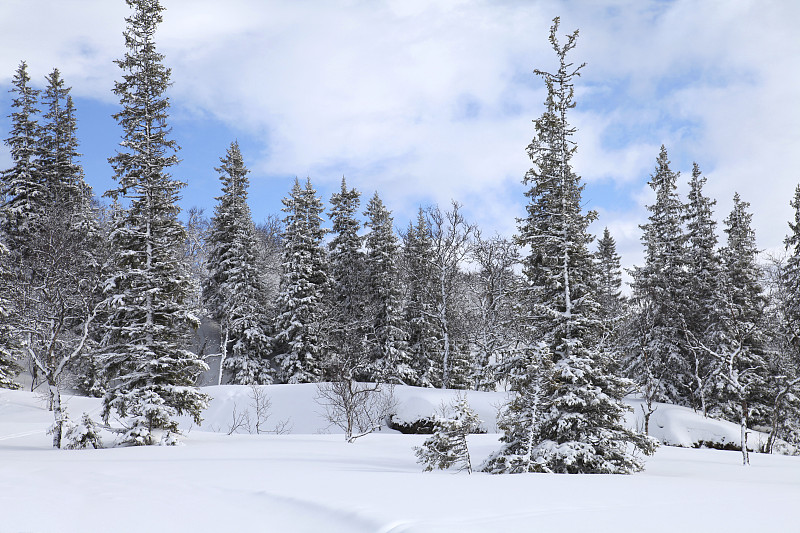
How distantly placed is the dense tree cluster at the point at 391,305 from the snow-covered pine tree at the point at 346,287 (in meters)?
0.16

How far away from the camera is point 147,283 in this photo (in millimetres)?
19281

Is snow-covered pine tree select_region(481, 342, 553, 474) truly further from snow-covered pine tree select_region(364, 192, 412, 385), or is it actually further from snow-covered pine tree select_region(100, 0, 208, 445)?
snow-covered pine tree select_region(364, 192, 412, 385)

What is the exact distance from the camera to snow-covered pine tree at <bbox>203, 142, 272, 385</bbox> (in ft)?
117

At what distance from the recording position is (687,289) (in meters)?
31.8

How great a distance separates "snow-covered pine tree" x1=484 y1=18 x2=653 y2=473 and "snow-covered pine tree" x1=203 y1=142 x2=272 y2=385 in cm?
2449

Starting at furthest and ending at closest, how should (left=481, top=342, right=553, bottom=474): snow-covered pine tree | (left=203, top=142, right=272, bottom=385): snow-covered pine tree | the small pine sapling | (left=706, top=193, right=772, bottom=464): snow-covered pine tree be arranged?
(left=203, top=142, right=272, bottom=385): snow-covered pine tree
(left=706, top=193, right=772, bottom=464): snow-covered pine tree
the small pine sapling
(left=481, top=342, right=553, bottom=474): snow-covered pine tree

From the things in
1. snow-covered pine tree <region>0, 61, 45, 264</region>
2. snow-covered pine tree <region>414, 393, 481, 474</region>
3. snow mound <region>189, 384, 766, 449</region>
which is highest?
snow-covered pine tree <region>0, 61, 45, 264</region>

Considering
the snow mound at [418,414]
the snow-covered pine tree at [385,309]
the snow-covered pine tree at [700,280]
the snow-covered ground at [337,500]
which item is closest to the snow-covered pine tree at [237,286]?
the snow mound at [418,414]

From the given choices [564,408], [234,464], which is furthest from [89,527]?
[564,408]

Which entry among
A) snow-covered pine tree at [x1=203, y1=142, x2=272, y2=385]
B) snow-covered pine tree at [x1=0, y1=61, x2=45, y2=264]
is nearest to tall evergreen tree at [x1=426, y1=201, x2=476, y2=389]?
snow-covered pine tree at [x1=203, y1=142, x2=272, y2=385]

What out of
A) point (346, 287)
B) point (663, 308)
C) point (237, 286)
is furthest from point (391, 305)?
point (663, 308)

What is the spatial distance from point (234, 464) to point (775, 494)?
9.85 meters

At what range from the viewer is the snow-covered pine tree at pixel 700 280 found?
31.1m

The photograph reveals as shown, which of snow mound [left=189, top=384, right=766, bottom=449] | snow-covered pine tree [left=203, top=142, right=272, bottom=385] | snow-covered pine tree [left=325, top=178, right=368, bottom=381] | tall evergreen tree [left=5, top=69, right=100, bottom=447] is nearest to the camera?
tall evergreen tree [left=5, top=69, right=100, bottom=447]
